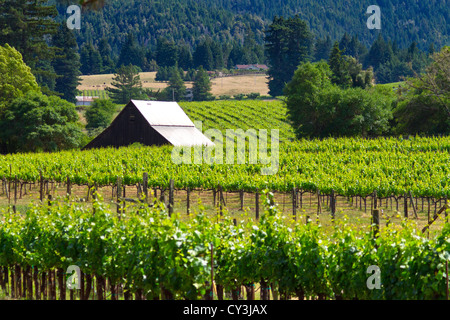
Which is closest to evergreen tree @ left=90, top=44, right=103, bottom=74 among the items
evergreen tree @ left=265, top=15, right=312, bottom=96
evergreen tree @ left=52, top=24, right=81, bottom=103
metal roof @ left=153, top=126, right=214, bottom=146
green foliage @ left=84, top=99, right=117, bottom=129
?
evergreen tree @ left=52, top=24, right=81, bottom=103

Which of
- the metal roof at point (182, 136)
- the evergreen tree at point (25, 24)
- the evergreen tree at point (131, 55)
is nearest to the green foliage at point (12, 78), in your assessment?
the evergreen tree at point (25, 24)

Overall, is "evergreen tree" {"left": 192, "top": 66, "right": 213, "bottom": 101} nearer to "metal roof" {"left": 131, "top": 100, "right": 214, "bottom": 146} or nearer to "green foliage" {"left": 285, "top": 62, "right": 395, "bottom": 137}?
"green foliage" {"left": 285, "top": 62, "right": 395, "bottom": 137}

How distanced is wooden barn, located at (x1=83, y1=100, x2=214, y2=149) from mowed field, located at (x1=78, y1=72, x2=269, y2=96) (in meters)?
82.6

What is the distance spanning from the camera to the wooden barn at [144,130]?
169 ft

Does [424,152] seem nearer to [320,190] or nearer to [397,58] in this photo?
[320,190]

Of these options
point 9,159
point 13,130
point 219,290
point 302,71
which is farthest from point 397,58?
point 219,290

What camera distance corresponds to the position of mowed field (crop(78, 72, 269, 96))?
459 feet

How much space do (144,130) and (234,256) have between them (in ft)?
135

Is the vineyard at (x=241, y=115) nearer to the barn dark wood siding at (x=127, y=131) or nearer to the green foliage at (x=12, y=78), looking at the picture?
the green foliage at (x=12, y=78)

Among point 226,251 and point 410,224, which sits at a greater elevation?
point 410,224

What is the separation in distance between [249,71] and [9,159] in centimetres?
13806

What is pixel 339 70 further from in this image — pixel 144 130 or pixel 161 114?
pixel 144 130

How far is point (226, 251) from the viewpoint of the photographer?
11.9m

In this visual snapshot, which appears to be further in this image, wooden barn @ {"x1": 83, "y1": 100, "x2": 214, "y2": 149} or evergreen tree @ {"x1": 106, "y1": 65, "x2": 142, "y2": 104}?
evergreen tree @ {"x1": 106, "y1": 65, "x2": 142, "y2": 104}
